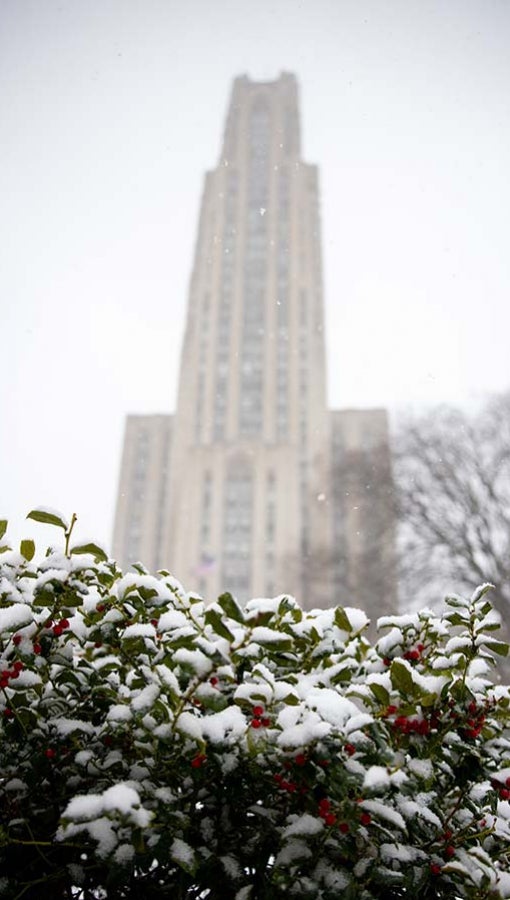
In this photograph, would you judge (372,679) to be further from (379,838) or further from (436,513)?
(436,513)

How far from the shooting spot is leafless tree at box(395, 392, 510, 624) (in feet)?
43.6

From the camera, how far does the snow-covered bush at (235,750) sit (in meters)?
1.26

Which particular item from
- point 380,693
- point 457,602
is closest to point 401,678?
point 380,693

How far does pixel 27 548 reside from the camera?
168cm

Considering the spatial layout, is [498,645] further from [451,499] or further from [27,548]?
[451,499]

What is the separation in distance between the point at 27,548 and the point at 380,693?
3.33 feet

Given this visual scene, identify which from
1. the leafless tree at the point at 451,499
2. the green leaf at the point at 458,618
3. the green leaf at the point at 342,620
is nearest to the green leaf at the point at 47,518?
the green leaf at the point at 342,620

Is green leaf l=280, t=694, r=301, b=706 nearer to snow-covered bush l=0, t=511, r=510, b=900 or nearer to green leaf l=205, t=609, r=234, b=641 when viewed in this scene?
snow-covered bush l=0, t=511, r=510, b=900

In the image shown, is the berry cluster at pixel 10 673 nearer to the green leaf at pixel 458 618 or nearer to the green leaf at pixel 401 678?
the green leaf at pixel 401 678

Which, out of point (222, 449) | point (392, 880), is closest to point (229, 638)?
point (392, 880)

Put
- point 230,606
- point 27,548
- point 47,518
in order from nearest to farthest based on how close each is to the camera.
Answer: point 230,606
point 47,518
point 27,548

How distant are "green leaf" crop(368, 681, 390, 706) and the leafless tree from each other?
40.1 feet

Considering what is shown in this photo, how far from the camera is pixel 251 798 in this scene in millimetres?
1476

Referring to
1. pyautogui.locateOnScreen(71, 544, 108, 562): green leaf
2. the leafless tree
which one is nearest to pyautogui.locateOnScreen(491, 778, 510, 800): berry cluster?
pyautogui.locateOnScreen(71, 544, 108, 562): green leaf
